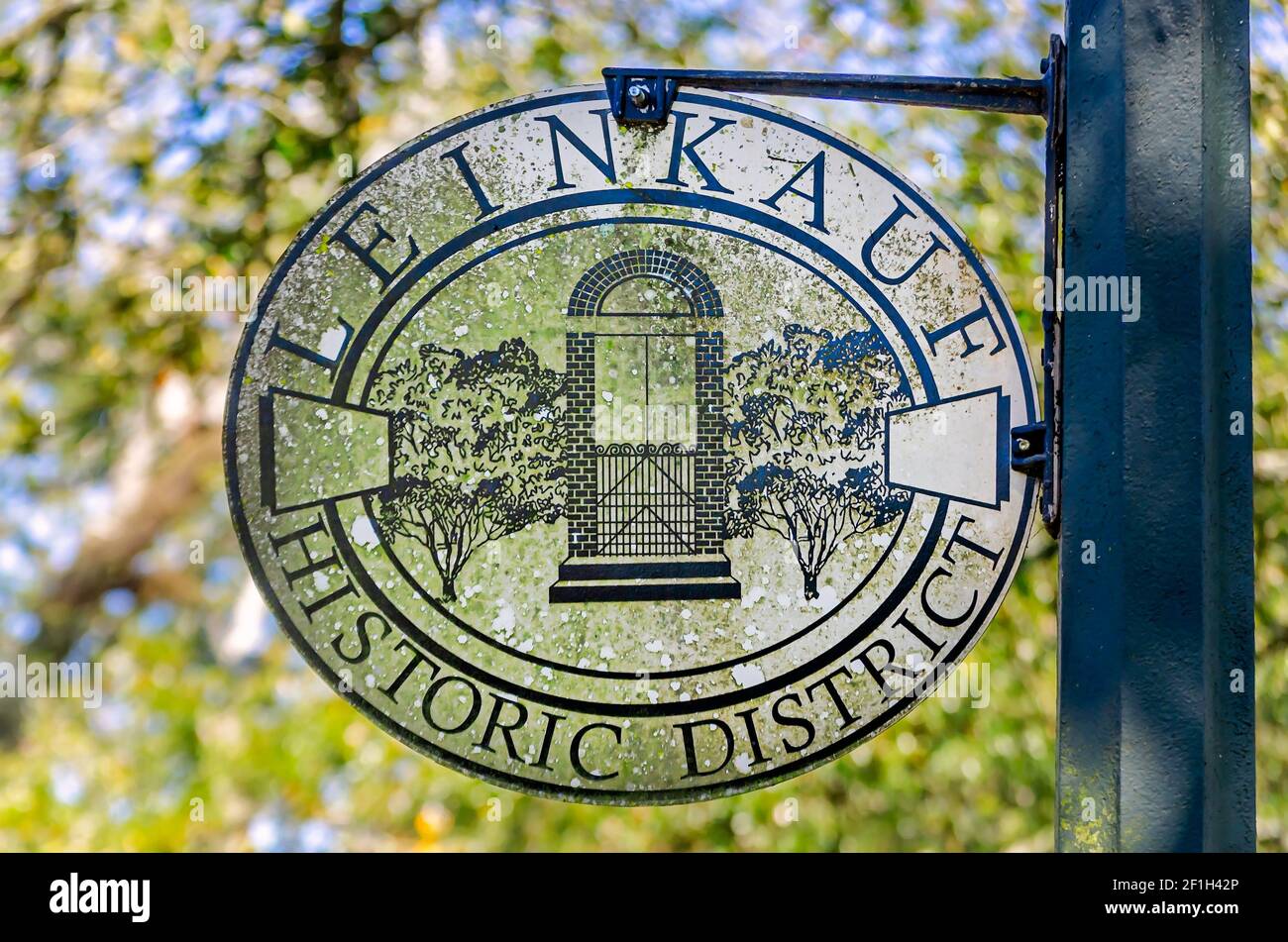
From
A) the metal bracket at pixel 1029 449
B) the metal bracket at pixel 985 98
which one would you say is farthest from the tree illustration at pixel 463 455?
the metal bracket at pixel 1029 449

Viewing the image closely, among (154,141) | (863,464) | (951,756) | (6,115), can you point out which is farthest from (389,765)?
(863,464)

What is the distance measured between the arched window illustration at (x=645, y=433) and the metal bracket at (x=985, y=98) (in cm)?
19

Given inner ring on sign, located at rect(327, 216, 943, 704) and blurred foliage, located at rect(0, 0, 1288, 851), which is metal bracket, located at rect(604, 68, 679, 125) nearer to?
inner ring on sign, located at rect(327, 216, 943, 704)

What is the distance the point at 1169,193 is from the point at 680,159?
1.79 feet

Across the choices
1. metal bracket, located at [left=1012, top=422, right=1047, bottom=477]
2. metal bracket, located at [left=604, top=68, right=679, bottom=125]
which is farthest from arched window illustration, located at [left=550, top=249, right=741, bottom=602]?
metal bracket, located at [left=1012, top=422, right=1047, bottom=477]

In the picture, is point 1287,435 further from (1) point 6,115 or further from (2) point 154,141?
(1) point 6,115

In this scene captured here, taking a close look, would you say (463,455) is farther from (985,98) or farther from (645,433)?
(985,98)

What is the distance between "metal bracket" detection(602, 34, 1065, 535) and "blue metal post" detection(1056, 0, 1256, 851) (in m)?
0.05

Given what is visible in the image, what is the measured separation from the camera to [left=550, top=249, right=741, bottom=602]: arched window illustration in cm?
133

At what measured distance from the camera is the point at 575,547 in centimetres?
133

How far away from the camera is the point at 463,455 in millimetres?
1328

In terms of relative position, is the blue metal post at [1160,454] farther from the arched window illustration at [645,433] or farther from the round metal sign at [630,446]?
the arched window illustration at [645,433]

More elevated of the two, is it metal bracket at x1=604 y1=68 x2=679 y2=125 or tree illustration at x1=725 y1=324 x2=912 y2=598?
metal bracket at x1=604 y1=68 x2=679 y2=125

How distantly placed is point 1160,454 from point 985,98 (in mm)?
494
